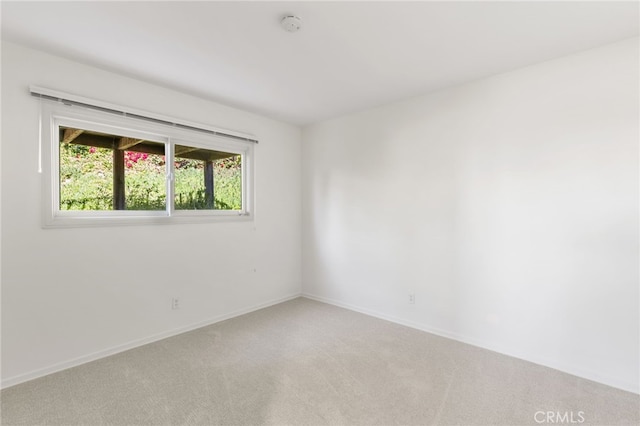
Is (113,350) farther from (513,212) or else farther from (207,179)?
(513,212)

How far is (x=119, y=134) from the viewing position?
2752 mm

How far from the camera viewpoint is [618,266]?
86.7 inches

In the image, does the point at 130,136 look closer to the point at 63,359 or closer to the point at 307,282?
the point at 63,359

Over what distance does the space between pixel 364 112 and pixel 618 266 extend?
8.90 ft

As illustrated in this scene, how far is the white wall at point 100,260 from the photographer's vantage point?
2.20 meters

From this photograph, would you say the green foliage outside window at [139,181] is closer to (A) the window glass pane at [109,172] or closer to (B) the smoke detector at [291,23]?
(A) the window glass pane at [109,172]

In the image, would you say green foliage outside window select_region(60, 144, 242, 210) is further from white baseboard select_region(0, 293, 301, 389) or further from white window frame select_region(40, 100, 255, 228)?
white baseboard select_region(0, 293, 301, 389)

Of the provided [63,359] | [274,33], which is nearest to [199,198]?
[63,359]

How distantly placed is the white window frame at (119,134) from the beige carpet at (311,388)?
46.2 inches

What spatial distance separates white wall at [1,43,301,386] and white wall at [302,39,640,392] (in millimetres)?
1363

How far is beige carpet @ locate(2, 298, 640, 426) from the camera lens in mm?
1852


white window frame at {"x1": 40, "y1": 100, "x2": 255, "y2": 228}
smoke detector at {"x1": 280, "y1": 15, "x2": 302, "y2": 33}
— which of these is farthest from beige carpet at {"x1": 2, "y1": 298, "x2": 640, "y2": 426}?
smoke detector at {"x1": 280, "y1": 15, "x2": 302, "y2": 33}

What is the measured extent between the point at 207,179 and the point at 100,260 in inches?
52.5

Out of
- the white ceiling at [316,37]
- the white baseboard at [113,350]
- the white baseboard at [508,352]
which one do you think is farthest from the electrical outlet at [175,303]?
the white ceiling at [316,37]
